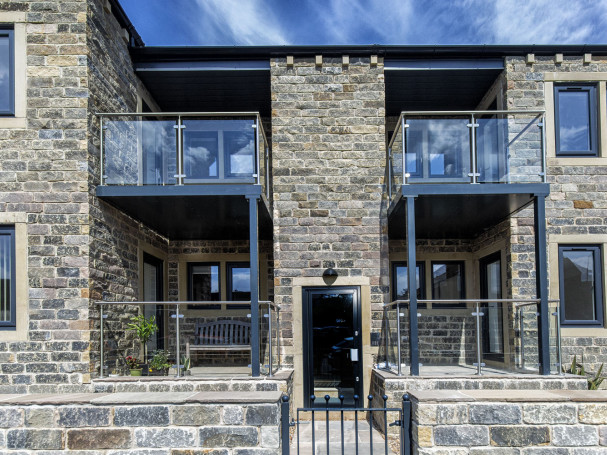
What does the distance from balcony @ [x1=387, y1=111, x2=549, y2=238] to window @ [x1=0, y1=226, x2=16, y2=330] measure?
5.77m

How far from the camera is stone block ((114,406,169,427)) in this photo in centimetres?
448

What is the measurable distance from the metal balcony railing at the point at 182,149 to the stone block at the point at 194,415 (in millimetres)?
4348

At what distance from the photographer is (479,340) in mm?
7844

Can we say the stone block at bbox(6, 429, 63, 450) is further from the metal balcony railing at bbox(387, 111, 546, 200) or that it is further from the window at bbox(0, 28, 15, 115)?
the metal balcony railing at bbox(387, 111, 546, 200)

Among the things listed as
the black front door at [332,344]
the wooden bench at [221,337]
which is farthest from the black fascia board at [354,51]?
the wooden bench at [221,337]

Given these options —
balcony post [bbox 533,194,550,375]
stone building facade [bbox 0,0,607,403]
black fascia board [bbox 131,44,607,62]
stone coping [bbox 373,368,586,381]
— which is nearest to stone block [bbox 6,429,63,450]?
stone building facade [bbox 0,0,607,403]

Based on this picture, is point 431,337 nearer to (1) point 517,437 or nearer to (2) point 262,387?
(2) point 262,387

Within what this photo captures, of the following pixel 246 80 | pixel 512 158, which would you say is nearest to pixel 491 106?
pixel 512 158

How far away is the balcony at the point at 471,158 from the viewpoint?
8250 millimetres

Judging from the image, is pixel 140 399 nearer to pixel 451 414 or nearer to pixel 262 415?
pixel 262 415

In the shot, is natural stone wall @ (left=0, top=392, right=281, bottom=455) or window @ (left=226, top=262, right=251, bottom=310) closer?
natural stone wall @ (left=0, top=392, right=281, bottom=455)

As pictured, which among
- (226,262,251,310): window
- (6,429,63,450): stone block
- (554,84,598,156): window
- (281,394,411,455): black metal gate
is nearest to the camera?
(6,429,63,450): stone block

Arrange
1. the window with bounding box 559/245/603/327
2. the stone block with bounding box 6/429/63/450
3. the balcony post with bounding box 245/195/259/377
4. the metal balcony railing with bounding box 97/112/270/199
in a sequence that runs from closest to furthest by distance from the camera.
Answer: the stone block with bounding box 6/429/63/450 → the balcony post with bounding box 245/195/259/377 → the metal balcony railing with bounding box 97/112/270/199 → the window with bounding box 559/245/603/327

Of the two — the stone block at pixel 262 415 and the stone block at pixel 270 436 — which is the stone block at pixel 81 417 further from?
the stone block at pixel 270 436
